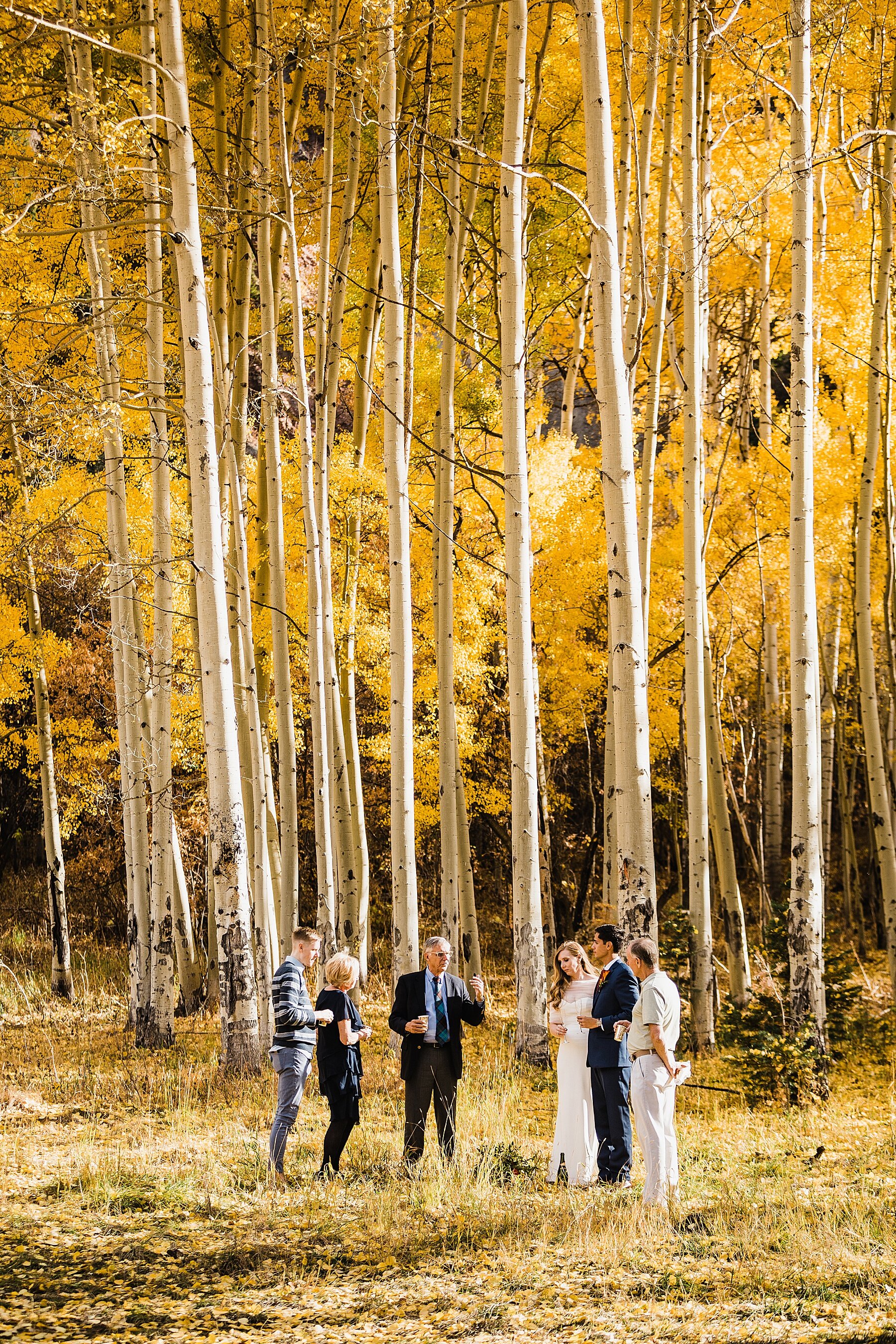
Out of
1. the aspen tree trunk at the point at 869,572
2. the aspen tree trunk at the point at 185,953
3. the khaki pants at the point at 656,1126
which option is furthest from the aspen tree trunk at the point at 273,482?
the aspen tree trunk at the point at 869,572

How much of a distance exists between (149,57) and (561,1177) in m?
8.99

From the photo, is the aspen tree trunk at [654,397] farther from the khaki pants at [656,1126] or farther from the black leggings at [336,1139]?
the black leggings at [336,1139]

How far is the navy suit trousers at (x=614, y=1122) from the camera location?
5297 mm

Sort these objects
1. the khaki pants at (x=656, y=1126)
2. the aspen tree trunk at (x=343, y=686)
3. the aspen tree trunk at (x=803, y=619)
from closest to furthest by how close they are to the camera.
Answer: the khaki pants at (x=656, y=1126)
the aspen tree trunk at (x=803, y=619)
the aspen tree trunk at (x=343, y=686)

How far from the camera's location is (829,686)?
46.3ft

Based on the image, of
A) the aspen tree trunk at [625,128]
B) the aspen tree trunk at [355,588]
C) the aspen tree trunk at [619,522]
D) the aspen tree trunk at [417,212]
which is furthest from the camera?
the aspen tree trunk at [355,588]

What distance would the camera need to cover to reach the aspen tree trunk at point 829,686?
1445 cm

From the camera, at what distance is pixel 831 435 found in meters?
14.1

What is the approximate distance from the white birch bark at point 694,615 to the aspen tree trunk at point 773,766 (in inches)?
175

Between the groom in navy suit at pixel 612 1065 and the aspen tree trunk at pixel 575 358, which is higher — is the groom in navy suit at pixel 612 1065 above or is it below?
below

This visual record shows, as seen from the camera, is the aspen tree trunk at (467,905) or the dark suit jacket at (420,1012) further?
the aspen tree trunk at (467,905)

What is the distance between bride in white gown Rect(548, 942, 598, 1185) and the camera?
5.49 meters

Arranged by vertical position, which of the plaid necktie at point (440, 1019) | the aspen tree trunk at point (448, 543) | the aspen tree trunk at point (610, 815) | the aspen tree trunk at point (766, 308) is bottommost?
the plaid necktie at point (440, 1019)

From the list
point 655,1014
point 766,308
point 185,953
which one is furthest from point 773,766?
point 655,1014
